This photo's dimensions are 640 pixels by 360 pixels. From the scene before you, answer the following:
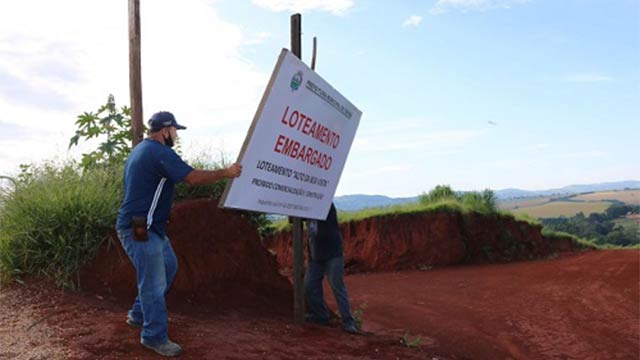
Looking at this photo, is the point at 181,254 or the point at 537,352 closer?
the point at 181,254

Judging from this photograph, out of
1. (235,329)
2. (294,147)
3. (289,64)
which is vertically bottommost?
(235,329)

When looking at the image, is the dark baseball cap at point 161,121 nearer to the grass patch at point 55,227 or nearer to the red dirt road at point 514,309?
the grass patch at point 55,227

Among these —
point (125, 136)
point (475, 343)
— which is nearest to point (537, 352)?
point (475, 343)

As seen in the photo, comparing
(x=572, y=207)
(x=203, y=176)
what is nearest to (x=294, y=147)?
(x=203, y=176)

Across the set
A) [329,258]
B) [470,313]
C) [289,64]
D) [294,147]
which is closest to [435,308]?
[470,313]

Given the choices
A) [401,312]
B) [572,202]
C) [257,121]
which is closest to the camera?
[257,121]

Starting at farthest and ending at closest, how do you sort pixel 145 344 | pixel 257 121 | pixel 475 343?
pixel 475 343 < pixel 257 121 < pixel 145 344

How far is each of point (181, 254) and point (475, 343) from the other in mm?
4055

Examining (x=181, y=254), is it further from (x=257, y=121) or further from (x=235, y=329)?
(x=257, y=121)

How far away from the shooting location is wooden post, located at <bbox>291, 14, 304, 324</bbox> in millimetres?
7145

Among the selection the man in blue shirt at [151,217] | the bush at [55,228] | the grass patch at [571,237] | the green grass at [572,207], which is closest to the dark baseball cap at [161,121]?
the man in blue shirt at [151,217]

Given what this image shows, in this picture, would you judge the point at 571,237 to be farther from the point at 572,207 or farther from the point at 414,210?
the point at 572,207

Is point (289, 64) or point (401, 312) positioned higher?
point (289, 64)

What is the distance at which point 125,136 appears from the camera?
852 cm
